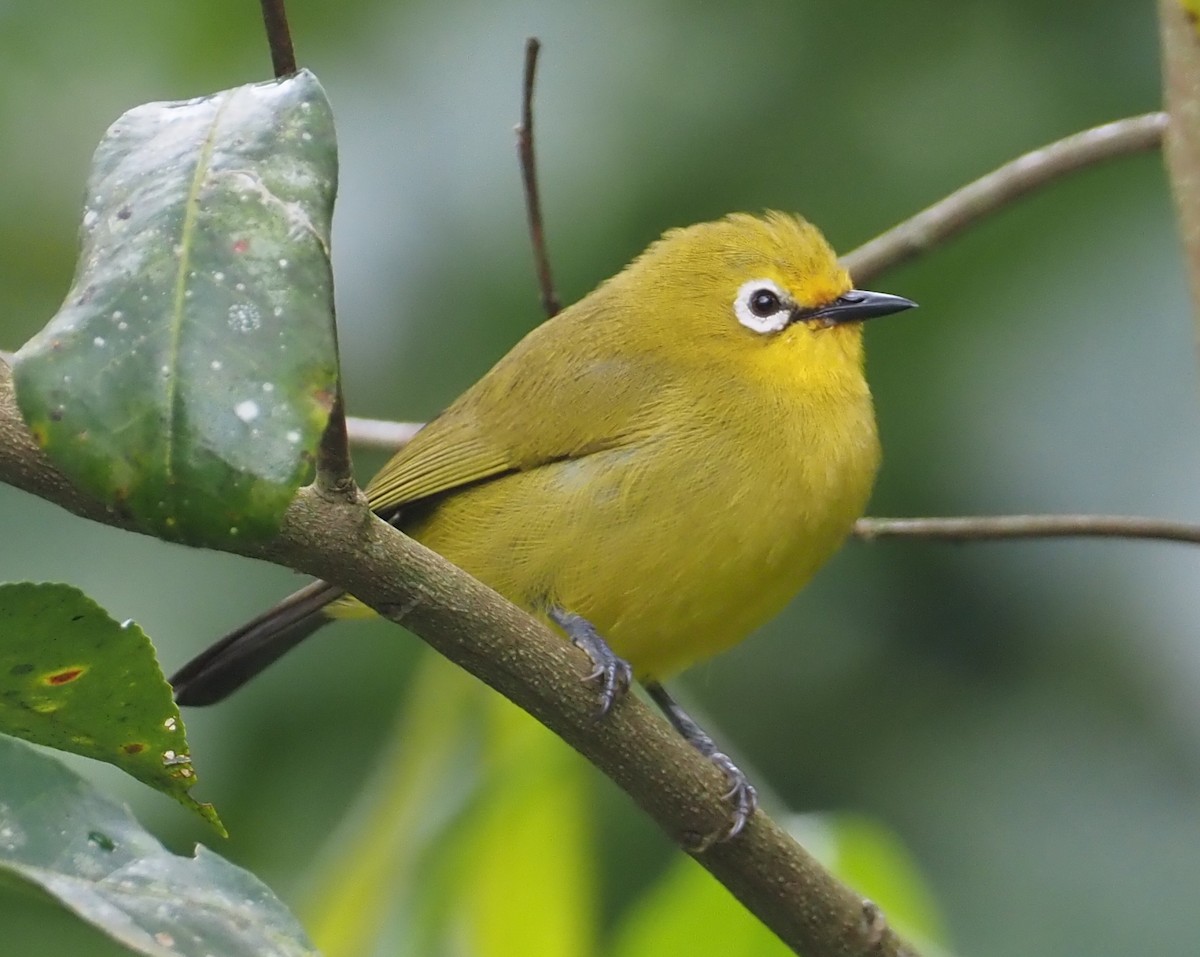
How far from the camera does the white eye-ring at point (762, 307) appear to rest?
384 cm

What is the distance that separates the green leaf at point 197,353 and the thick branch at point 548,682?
14 centimetres

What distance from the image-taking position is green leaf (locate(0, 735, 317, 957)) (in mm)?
1693

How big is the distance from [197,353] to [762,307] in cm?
251

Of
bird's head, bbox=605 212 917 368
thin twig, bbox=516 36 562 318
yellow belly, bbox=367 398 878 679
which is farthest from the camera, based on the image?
bird's head, bbox=605 212 917 368

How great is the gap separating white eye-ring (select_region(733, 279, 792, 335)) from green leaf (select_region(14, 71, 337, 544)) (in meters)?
2.30

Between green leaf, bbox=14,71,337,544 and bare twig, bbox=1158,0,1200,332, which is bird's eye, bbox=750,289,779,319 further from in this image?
green leaf, bbox=14,71,337,544

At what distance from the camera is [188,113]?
5.72 feet

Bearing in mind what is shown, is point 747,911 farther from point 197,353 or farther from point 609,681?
point 197,353

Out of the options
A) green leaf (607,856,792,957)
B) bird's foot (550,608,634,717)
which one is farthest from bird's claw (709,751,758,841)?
bird's foot (550,608,634,717)

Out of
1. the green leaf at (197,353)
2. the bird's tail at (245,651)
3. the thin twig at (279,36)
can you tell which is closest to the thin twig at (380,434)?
the bird's tail at (245,651)

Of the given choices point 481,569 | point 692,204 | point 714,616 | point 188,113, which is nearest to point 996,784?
point 714,616

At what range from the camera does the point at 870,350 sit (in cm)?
456

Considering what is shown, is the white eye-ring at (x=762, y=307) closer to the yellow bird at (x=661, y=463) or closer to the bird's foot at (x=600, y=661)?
the yellow bird at (x=661, y=463)

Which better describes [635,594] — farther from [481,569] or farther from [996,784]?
[996,784]
